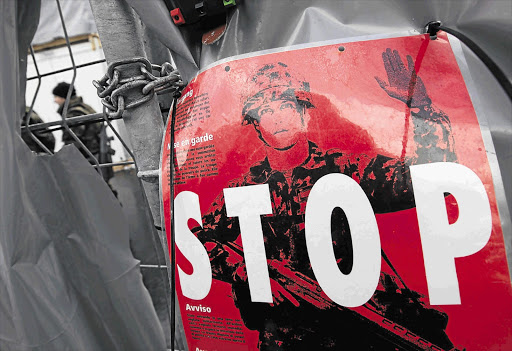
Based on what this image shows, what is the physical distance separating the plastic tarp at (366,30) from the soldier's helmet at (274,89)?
0.07 metres

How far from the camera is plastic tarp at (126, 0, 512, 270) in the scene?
1.95ft

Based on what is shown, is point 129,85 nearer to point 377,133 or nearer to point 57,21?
point 377,133

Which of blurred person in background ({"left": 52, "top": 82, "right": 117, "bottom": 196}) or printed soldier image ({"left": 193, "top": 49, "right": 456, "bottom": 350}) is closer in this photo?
printed soldier image ({"left": 193, "top": 49, "right": 456, "bottom": 350})

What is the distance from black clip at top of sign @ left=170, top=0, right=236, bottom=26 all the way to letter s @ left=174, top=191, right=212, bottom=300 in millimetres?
338

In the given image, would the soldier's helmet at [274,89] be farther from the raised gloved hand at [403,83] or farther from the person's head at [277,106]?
the raised gloved hand at [403,83]

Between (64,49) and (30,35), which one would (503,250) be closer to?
(30,35)

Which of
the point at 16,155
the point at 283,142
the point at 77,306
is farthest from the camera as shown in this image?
the point at 77,306

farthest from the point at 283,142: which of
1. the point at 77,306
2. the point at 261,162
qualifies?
the point at 77,306

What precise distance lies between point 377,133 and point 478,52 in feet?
0.71

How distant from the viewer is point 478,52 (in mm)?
628

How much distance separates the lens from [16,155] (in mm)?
1044

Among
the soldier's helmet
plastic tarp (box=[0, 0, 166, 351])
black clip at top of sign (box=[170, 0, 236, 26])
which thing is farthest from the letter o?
plastic tarp (box=[0, 0, 166, 351])

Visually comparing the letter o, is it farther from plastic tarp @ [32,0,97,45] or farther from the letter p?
plastic tarp @ [32,0,97,45]

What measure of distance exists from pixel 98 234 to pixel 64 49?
0.84 meters
